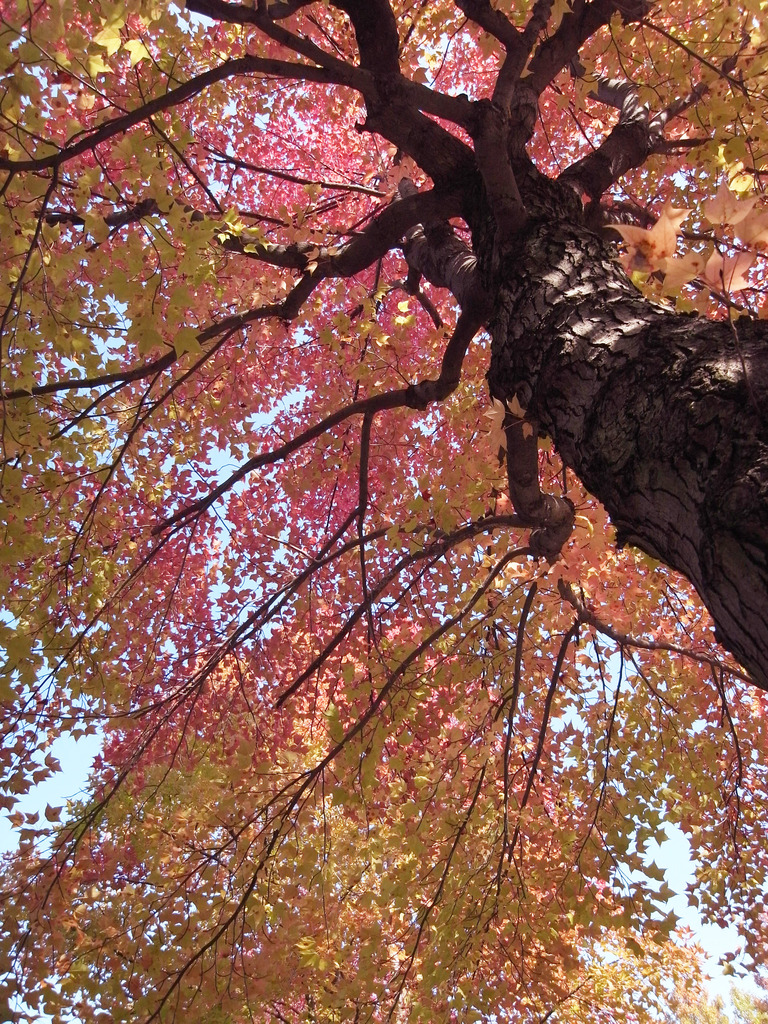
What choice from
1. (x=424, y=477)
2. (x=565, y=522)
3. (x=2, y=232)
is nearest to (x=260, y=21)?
(x=2, y=232)

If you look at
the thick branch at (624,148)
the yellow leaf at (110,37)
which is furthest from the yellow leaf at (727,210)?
the thick branch at (624,148)

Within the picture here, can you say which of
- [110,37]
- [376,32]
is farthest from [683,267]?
[376,32]

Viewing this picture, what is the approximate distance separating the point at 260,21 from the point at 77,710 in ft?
10.5

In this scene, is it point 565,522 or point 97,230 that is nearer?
point 97,230

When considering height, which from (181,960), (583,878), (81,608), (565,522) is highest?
(565,522)

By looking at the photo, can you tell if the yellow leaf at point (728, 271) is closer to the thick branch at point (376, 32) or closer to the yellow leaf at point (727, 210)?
the yellow leaf at point (727, 210)

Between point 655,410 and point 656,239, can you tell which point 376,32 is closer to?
point 656,239

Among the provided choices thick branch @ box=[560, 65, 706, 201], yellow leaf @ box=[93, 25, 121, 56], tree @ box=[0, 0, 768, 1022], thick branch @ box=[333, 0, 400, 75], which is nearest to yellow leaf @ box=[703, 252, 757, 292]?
tree @ box=[0, 0, 768, 1022]

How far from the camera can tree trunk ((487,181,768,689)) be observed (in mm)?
1127

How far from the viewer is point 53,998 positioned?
290 centimetres

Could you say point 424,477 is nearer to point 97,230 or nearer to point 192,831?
point 97,230

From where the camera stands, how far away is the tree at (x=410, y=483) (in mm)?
1690

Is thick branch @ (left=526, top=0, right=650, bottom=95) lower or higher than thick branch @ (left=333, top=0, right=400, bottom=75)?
higher

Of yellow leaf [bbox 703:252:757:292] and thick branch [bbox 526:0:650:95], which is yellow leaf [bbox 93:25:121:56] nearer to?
yellow leaf [bbox 703:252:757:292]
